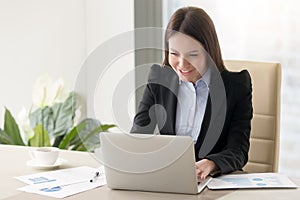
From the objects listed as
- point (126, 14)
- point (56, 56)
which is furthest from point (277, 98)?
point (56, 56)

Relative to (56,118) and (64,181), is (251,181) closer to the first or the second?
(64,181)

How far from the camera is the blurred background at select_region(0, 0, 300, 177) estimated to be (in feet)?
11.1

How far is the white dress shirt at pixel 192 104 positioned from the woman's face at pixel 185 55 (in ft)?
0.20

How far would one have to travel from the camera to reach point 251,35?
11.5ft

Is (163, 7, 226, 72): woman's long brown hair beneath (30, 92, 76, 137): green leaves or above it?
above

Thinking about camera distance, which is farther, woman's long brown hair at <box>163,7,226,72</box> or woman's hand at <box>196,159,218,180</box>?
woman's long brown hair at <box>163,7,226,72</box>

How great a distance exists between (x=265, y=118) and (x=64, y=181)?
822 mm

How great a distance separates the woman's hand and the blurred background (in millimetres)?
1350

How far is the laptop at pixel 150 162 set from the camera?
1941 mm

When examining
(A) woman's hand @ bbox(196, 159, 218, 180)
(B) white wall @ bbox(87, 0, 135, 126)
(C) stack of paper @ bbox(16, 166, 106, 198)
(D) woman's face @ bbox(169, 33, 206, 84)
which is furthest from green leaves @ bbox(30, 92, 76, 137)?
(A) woman's hand @ bbox(196, 159, 218, 180)

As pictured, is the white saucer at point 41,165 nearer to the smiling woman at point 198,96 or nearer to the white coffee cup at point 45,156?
the white coffee cup at point 45,156

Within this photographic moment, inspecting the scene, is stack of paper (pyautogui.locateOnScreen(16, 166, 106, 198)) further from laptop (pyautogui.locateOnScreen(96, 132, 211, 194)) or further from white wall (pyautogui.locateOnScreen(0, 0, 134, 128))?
white wall (pyautogui.locateOnScreen(0, 0, 134, 128))

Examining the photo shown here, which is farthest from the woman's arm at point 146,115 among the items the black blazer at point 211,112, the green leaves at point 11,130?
the green leaves at point 11,130

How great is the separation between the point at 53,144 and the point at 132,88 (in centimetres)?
167
